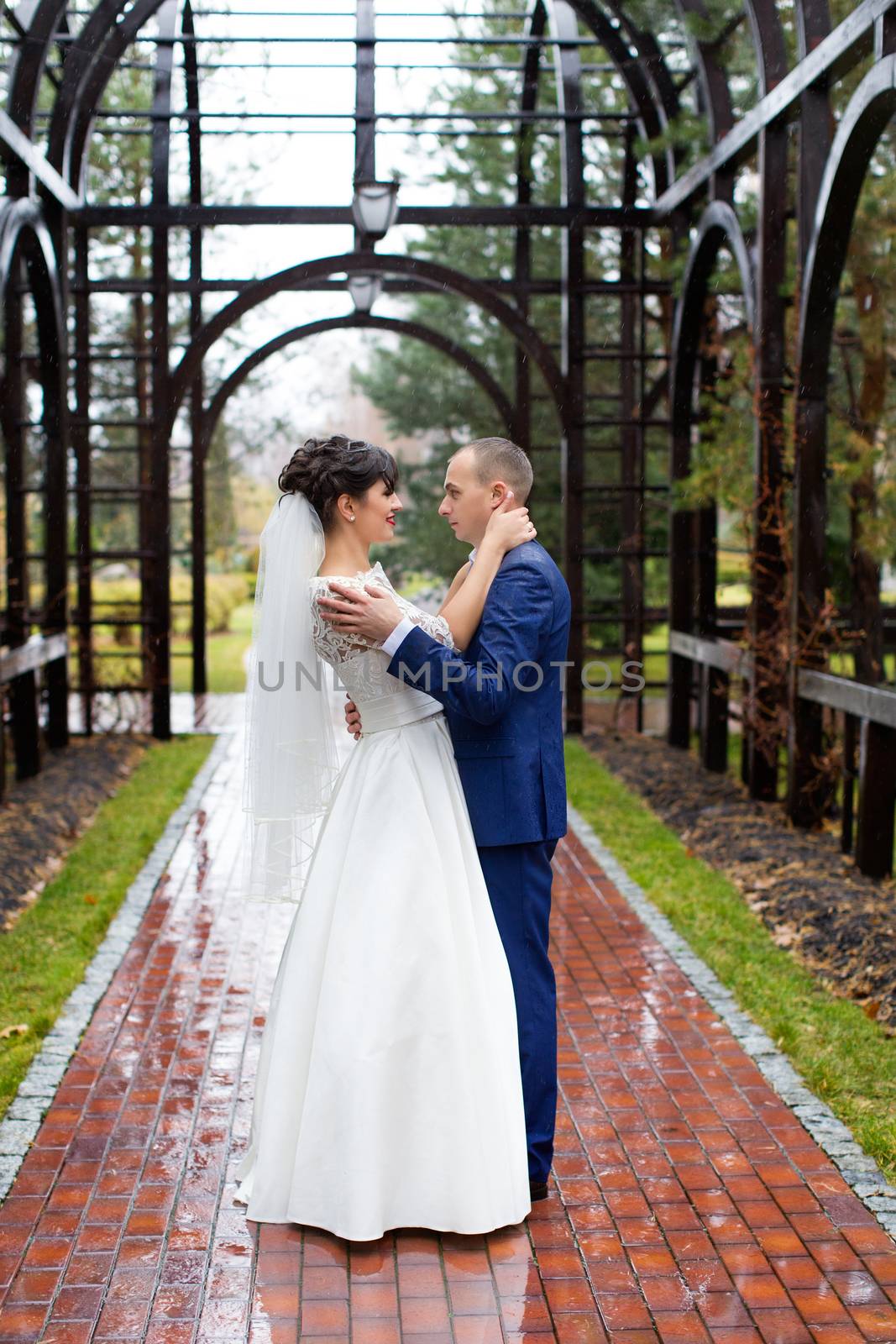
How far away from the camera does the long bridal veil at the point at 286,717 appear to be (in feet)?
11.5

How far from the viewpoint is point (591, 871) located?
7.07 m

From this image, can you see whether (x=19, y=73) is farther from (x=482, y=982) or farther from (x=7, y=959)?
(x=482, y=982)

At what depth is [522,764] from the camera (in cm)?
349

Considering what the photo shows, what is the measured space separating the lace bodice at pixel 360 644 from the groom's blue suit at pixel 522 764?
0.08 meters

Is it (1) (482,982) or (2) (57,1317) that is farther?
(1) (482,982)

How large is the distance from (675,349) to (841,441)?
4.38 ft

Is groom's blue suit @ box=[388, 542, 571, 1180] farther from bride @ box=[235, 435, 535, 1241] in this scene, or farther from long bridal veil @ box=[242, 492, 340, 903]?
long bridal veil @ box=[242, 492, 340, 903]

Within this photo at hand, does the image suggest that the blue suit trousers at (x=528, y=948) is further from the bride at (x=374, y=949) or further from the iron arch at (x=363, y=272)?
the iron arch at (x=363, y=272)

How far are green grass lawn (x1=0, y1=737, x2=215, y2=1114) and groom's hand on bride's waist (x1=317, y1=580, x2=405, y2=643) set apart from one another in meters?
1.84

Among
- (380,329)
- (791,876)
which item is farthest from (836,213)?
(380,329)

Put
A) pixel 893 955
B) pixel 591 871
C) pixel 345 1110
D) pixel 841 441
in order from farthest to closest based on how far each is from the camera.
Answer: pixel 841 441 → pixel 591 871 → pixel 893 955 → pixel 345 1110

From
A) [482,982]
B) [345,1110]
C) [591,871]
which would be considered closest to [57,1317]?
[345,1110]

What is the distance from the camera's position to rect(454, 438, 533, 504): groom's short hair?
3.46 metres

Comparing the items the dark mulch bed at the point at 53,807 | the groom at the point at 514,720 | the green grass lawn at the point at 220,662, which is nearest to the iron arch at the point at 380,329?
the green grass lawn at the point at 220,662
